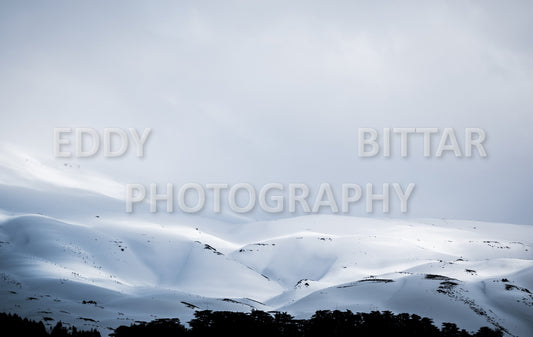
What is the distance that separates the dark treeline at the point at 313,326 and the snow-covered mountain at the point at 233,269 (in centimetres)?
704

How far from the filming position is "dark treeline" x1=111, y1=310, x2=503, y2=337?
34469 millimetres

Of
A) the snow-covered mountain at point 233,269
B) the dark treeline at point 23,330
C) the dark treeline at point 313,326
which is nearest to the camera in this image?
the dark treeline at point 23,330

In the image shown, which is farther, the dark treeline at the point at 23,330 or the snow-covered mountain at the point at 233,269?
the snow-covered mountain at the point at 233,269

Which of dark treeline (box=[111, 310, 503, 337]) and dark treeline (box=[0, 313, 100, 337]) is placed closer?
dark treeline (box=[0, 313, 100, 337])

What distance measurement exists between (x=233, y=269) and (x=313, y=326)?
59.4 metres

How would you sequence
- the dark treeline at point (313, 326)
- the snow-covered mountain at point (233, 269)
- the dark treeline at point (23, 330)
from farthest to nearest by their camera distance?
1. the snow-covered mountain at point (233, 269)
2. the dark treeline at point (313, 326)
3. the dark treeline at point (23, 330)

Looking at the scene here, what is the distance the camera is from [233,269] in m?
95.2

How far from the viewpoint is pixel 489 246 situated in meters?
129

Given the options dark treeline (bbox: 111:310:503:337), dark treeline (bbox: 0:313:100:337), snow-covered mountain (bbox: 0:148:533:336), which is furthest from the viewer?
snow-covered mountain (bbox: 0:148:533:336)

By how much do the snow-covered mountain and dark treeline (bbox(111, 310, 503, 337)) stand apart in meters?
7.04

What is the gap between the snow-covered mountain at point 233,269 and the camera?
46.8 m

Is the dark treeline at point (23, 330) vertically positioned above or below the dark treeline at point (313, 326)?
above

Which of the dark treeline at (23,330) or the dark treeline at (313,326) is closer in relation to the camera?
the dark treeline at (23,330)

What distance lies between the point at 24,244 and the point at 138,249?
25826mm
